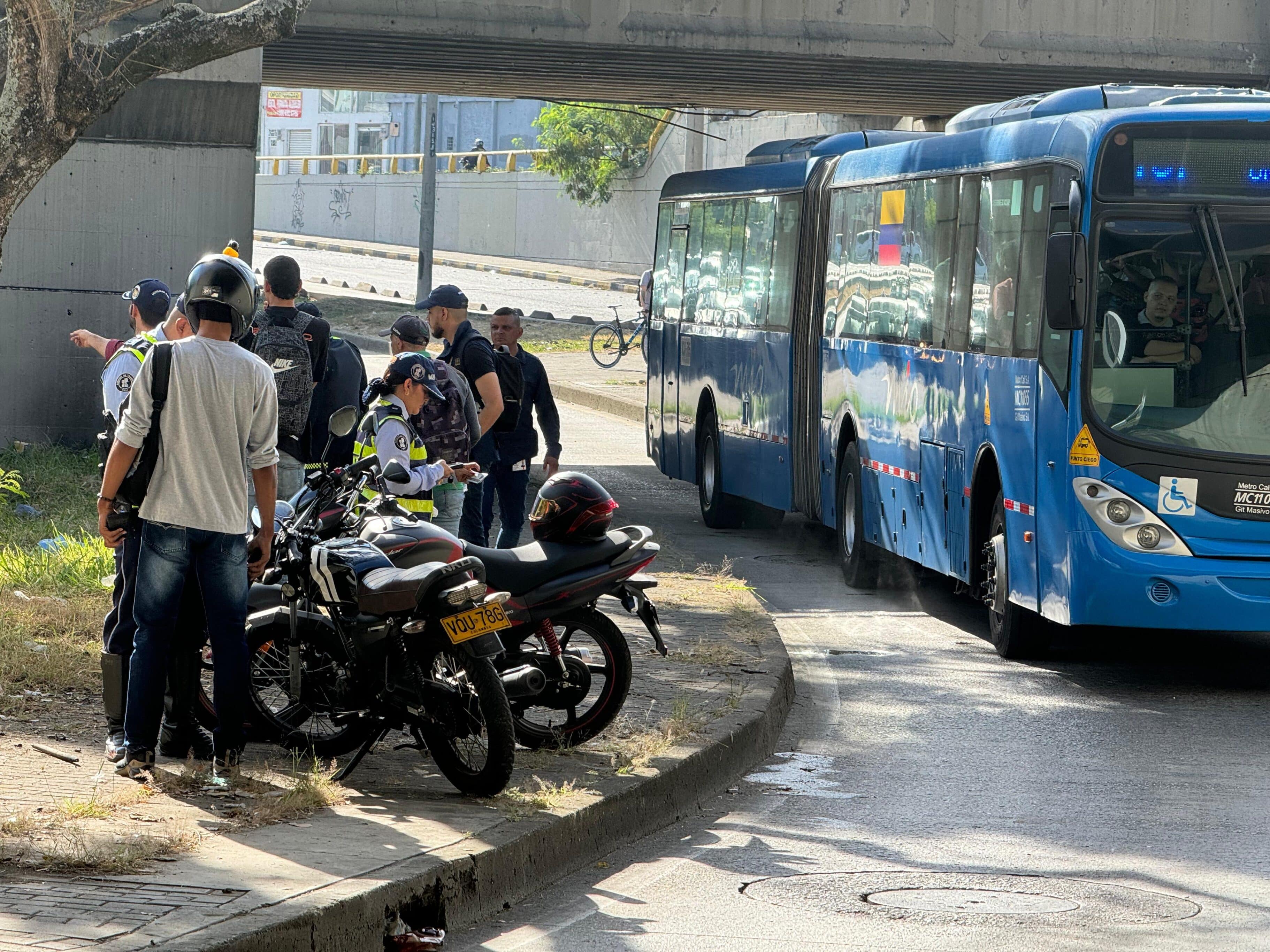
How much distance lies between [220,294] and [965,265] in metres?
6.28

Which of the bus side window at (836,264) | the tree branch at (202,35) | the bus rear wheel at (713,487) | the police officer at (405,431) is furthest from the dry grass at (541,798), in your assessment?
the bus rear wheel at (713,487)

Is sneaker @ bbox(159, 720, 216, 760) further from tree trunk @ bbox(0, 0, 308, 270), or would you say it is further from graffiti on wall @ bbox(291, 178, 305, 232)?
graffiti on wall @ bbox(291, 178, 305, 232)

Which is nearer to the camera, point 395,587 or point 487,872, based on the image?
point 487,872

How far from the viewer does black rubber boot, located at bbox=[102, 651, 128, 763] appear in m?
7.28

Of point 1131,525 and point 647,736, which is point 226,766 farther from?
point 1131,525

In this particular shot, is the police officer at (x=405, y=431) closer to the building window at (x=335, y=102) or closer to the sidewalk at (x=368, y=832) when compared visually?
the sidewalk at (x=368, y=832)

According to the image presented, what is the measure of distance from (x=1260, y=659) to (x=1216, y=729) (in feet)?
7.51

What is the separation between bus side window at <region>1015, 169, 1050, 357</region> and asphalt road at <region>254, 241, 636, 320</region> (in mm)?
30818

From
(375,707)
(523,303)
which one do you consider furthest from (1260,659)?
(523,303)

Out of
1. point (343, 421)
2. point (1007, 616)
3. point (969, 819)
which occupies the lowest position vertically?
point (969, 819)

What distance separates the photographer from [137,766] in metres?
6.92

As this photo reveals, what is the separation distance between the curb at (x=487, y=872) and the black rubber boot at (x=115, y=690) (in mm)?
1732

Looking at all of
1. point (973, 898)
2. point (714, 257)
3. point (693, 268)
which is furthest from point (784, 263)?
point (973, 898)

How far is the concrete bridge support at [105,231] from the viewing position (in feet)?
57.7
